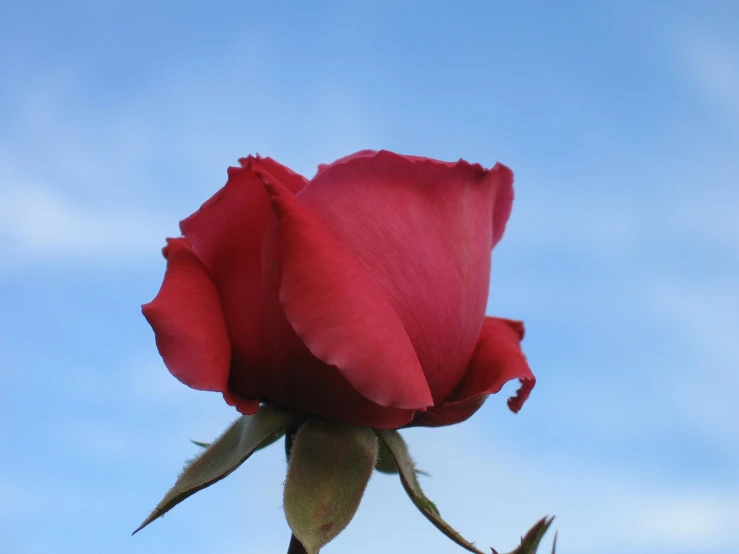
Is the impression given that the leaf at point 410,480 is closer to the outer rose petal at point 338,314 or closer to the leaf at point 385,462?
the leaf at point 385,462

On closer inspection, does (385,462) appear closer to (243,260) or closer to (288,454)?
(288,454)

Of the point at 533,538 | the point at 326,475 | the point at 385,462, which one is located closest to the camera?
the point at 533,538

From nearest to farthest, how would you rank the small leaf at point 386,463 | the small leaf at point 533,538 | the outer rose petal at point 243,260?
the small leaf at point 533,538 < the outer rose petal at point 243,260 < the small leaf at point 386,463

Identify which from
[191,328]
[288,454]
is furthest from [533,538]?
[191,328]

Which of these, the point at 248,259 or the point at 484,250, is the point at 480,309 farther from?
the point at 248,259

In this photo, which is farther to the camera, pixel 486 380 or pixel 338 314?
pixel 486 380

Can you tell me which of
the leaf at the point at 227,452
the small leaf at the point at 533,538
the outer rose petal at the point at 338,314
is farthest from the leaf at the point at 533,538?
the leaf at the point at 227,452
